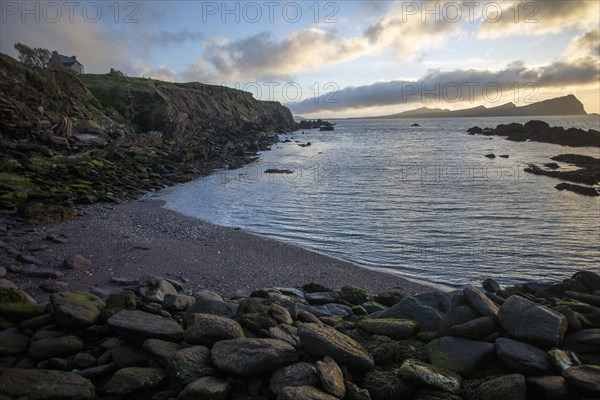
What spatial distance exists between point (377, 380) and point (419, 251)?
1085 cm

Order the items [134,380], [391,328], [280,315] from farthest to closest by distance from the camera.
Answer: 1. [280,315]
2. [391,328]
3. [134,380]

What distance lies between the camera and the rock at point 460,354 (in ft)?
18.5

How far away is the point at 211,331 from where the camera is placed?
5.93 m

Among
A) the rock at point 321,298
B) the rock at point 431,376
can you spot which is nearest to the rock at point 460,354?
the rock at point 431,376

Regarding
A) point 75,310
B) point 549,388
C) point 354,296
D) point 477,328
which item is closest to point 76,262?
point 75,310

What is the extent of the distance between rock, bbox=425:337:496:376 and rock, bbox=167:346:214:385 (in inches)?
135

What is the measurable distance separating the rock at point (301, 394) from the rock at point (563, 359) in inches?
124

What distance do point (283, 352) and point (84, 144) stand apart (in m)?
34.2

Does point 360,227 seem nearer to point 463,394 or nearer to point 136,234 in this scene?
point 136,234

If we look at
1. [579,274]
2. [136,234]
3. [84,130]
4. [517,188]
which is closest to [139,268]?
[136,234]

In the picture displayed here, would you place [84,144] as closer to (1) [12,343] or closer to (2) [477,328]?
(1) [12,343]

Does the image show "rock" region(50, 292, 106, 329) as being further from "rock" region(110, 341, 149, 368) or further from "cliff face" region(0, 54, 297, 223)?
"cliff face" region(0, 54, 297, 223)

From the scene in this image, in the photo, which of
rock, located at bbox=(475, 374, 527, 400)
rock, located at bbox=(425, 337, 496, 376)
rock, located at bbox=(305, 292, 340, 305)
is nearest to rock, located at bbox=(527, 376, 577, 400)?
rock, located at bbox=(475, 374, 527, 400)

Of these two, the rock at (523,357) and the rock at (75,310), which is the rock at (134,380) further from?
the rock at (523,357)
